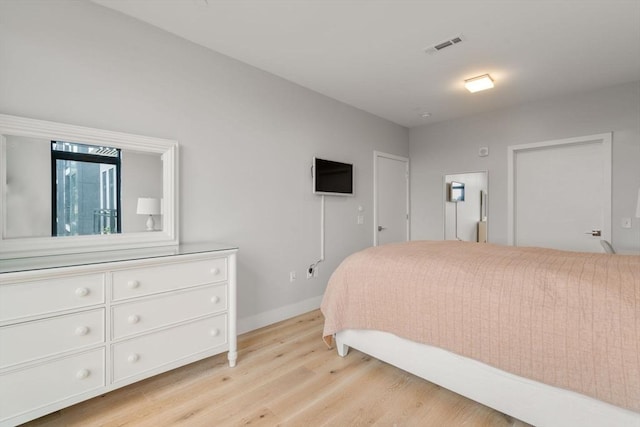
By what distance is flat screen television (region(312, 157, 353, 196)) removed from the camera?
11.1 ft

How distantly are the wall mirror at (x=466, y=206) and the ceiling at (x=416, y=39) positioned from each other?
1.26m

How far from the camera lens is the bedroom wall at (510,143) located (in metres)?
3.11

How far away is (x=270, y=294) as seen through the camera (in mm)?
3039

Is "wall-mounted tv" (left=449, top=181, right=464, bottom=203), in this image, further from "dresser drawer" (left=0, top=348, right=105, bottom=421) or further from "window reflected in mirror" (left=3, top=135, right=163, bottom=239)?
"dresser drawer" (left=0, top=348, right=105, bottom=421)

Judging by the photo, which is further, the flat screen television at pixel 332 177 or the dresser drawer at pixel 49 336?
the flat screen television at pixel 332 177

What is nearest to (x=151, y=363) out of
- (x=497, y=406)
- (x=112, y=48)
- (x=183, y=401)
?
(x=183, y=401)

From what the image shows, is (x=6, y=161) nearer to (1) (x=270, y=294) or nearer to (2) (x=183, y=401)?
(2) (x=183, y=401)

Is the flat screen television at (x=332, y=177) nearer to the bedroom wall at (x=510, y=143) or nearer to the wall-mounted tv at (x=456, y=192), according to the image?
the bedroom wall at (x=510, y=143)

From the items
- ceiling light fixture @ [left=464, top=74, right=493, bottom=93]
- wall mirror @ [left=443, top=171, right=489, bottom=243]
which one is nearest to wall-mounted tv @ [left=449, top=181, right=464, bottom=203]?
wall mirror @ [left=443, top=171, right=489, bottom=243]

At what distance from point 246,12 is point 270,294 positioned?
2513 mm

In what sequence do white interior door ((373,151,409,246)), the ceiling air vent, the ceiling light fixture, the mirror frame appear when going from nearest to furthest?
the mirror frame → the ceiling air vent → the ceiling light fixture → white interior door ((373,151,409,246))

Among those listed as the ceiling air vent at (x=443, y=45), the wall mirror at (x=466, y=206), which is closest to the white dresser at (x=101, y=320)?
the ceiling air vent at (x=443, y=45)

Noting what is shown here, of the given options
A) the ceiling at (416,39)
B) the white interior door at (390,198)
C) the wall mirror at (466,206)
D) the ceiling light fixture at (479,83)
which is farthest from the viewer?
the white interior door at (390,198)

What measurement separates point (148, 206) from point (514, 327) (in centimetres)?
252
